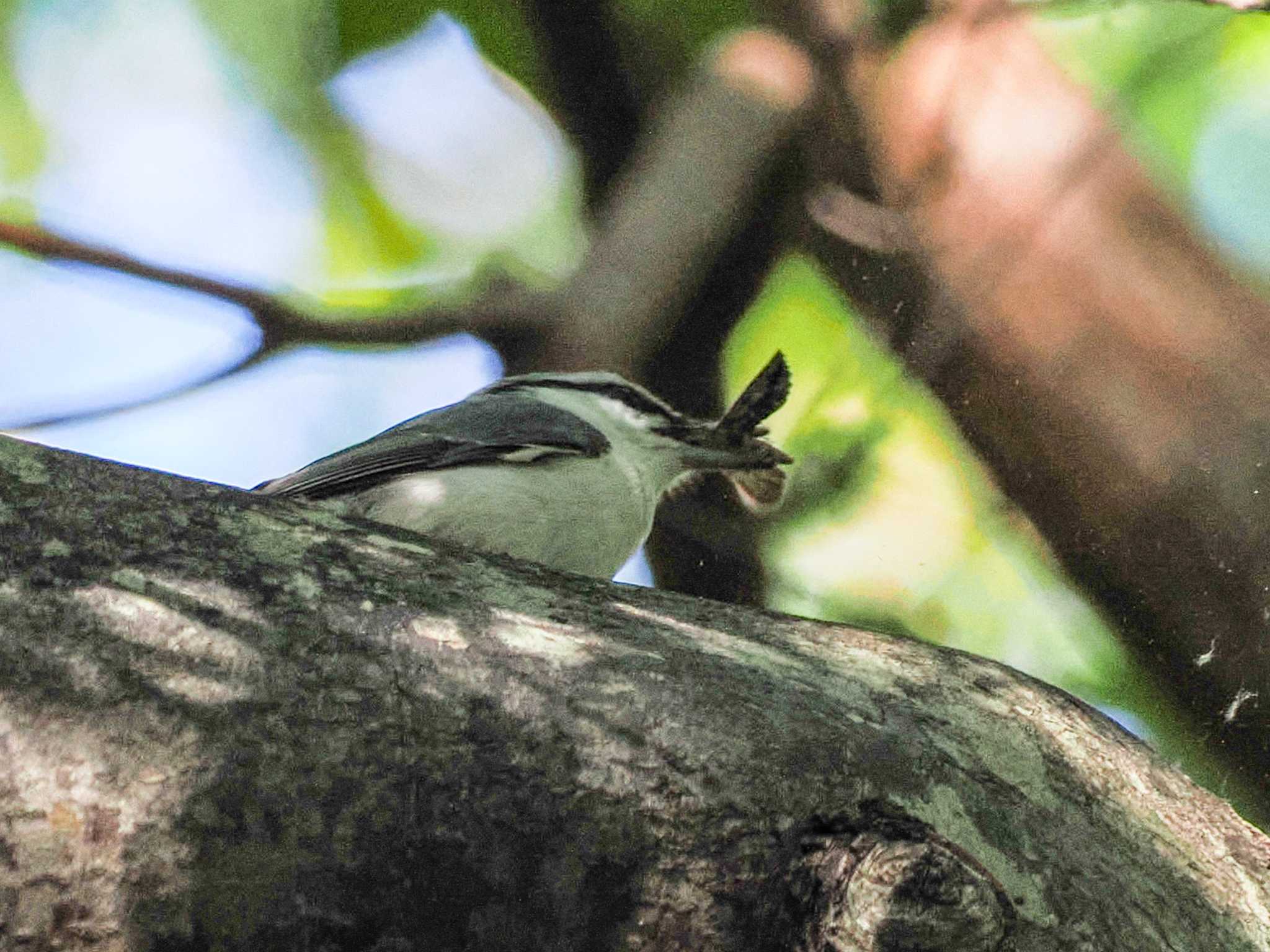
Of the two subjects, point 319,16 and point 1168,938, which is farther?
point 319,16

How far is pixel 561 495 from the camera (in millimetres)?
3363

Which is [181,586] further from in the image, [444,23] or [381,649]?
[444,23]

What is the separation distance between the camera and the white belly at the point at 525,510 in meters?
3.22

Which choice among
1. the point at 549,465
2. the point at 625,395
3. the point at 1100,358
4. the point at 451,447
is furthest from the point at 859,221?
the point at 451,447

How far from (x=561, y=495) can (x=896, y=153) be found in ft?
5.55

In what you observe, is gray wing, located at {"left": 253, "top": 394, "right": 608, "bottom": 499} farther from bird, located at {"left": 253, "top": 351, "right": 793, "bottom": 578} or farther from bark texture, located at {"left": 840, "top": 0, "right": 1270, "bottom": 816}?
bark texture, located at {"left": 840, "top": 0, "right": 1270, "bottom": 816}

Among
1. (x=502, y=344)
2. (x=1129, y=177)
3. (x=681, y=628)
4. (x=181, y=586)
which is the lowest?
(x=502, y=344)

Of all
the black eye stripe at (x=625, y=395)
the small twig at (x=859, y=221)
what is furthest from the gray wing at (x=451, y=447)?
the small twig at (x=859, y=221)

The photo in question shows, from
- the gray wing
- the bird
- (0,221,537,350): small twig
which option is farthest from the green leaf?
the gray wing

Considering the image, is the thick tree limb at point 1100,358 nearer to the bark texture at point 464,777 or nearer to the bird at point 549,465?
Answer: the bird at point 549,465

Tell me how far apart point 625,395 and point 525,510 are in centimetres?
83

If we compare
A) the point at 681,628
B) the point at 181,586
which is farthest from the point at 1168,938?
the point at 181,586

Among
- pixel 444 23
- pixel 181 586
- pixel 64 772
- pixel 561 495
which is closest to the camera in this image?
pixel 64 772

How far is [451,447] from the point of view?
11.5ft
